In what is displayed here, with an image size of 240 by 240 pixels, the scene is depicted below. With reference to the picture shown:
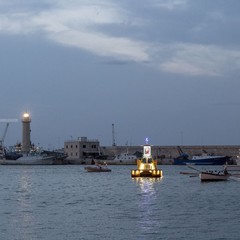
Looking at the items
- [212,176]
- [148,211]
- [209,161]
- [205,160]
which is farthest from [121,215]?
[209,161]

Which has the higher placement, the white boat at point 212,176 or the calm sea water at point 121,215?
the white boat at point 212,176

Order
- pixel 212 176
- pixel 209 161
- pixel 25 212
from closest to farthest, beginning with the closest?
pixel 25 212, pixel 212 176, pixel 209 161

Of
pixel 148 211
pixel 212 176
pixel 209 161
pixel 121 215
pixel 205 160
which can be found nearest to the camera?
pixel 121 215

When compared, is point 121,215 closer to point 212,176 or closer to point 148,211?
point 148,211

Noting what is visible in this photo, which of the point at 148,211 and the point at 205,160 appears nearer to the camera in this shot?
the point at 148,211

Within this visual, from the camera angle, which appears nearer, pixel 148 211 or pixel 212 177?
pixel 148 211

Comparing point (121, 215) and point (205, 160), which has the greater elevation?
point (205, 160)

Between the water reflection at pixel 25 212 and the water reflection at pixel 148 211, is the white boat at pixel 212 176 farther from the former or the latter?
the water reflection at pixel 25 212

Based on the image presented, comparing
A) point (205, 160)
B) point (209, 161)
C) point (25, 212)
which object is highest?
point (205, 160)

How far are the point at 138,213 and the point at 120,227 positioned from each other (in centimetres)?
746

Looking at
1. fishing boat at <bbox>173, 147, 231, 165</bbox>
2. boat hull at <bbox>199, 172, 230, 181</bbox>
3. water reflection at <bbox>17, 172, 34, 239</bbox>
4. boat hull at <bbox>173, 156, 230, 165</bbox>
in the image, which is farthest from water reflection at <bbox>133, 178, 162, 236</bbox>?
fishing boat at <bbox>173, 147, 231, 165</bbox>

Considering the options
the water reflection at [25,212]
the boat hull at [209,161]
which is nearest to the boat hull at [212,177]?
the water reflection at [25,212]

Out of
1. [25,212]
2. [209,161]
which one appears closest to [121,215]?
[25,212]

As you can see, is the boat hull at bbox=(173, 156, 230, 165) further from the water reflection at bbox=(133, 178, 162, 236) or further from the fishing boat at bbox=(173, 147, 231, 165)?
the water reflection at bbox=(133, 178, 162, 236)
